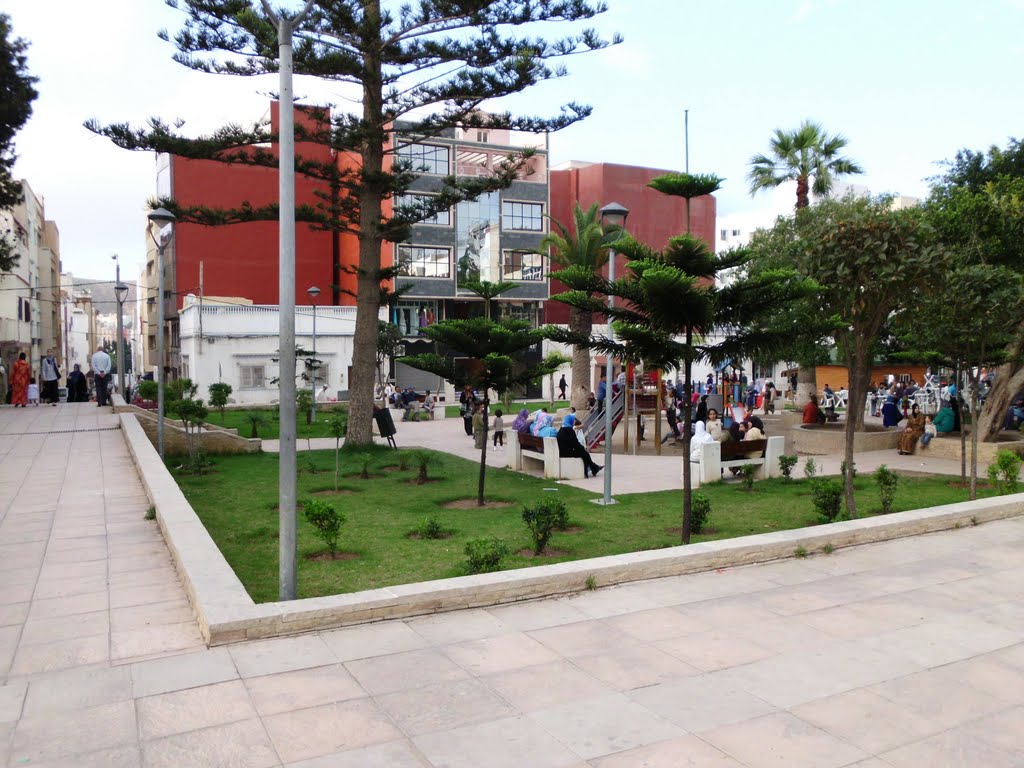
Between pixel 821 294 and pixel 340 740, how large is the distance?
7.67 metres

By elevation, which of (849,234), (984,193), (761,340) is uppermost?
(984,193)

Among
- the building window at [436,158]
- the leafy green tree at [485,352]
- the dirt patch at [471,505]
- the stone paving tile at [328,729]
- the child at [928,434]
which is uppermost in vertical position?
the building window at [436,158]

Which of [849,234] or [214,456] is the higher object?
[849,234]

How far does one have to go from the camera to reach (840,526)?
8141 millimetres

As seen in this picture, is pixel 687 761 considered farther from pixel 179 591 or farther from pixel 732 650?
pixel 179 591

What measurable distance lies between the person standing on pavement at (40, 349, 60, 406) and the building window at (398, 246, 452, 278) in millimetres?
18377

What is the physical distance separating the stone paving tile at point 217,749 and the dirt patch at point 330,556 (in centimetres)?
406

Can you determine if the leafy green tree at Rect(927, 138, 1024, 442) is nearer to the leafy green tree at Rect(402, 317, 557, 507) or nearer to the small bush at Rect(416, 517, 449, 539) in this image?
the leafy green tree at Rect(402, 317, 557, 507)

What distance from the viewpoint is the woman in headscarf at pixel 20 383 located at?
24.0 metres

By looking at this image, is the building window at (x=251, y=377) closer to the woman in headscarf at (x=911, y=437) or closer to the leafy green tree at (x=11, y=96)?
the leafy green tree at (x=11, y=96)

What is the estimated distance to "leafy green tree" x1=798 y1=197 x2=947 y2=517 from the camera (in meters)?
9.15

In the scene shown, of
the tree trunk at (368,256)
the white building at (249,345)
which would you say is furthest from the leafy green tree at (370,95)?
the white building at (249,345)

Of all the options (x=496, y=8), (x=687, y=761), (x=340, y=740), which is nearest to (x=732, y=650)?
(x=687, y=761)

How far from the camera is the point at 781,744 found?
396 centimetres
